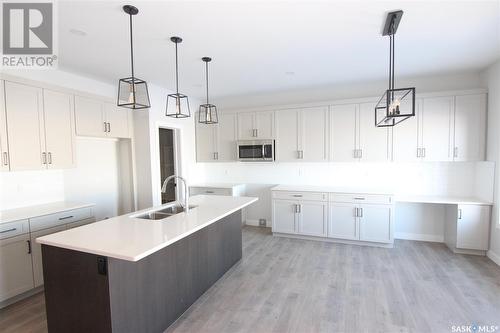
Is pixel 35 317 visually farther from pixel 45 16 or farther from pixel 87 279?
pixel 45 16

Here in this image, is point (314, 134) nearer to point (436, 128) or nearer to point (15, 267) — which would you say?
point (436, 128)

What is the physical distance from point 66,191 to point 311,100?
13.8 feet

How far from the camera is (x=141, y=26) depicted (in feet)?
7.61

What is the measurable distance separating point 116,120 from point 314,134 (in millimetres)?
3246

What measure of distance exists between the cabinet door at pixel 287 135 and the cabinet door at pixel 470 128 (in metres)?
2.36

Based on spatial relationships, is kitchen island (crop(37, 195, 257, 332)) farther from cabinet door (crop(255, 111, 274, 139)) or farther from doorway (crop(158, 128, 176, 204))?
cabinet door (crop(255, 111, 274, 139))

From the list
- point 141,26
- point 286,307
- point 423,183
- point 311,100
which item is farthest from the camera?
point 311,100

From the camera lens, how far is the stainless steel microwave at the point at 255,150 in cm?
475

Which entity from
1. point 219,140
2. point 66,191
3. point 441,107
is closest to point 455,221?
point 441,107

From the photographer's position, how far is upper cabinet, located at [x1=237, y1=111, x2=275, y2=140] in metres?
4.80

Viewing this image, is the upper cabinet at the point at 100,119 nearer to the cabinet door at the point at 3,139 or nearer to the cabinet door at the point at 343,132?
the cabinet door at the point at 3,139

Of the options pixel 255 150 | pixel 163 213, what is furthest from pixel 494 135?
pixel 163 213

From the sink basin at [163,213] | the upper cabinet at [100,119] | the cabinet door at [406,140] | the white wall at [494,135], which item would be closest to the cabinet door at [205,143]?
the upper cabinet at [100,119]

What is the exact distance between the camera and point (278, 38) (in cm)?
259
